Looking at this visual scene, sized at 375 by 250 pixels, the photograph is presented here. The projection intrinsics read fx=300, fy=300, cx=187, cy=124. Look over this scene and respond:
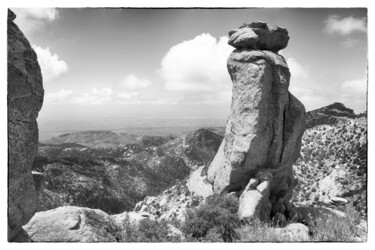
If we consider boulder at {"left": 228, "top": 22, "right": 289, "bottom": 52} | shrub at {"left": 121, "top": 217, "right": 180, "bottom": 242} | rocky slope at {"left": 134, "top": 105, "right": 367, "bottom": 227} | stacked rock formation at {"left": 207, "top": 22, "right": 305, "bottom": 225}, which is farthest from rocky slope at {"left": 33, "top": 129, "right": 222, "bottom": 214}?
boulder at {"left": 228, "top": 22, "right": 289, "bottom": 52}

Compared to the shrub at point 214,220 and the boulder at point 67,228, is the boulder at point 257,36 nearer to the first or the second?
the shrub at point 214,220

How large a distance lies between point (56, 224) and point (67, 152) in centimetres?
4669

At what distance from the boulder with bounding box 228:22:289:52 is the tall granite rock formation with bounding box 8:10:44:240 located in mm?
10387

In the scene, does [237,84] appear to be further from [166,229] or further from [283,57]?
[166,229]

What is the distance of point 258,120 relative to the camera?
49.2ft

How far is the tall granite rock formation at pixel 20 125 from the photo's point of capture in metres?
8.12

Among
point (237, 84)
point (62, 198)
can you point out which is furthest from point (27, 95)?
point (62, 198)

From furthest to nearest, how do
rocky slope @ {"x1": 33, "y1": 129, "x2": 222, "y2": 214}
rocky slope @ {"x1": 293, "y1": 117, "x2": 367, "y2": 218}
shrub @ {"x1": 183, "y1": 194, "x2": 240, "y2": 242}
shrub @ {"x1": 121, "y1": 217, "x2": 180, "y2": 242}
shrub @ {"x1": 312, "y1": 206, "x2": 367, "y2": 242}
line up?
rocky slope @ {"x1": 33, "y1": 129, "x2": 222, "y2": 214} < rocky slope @ {"x1": 293, "y1": 117, "x2": 367, "y2": 218} < shrub @ {"x1": 183, "y1": 194, "x2": 240, "y2": 242} < shrub @ {"x1": 121, "y1": 217, "x2": 180, "y2": 242} < shrub @ {"x1": 312, "y1": 206, "x2": 367, "y2": 242}

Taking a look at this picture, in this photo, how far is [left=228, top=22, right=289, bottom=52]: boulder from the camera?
15.5m

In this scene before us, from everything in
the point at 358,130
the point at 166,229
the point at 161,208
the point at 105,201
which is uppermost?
the point at 358,130

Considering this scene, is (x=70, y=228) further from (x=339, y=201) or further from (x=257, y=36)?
(x=339, y=201)

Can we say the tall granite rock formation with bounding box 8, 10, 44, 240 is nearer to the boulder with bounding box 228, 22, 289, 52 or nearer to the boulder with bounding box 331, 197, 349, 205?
the boulder with bounding box 228, 22, 289, 52

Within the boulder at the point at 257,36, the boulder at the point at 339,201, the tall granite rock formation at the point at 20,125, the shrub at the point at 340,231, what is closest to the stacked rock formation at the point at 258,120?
the boulder at the point at 257,36

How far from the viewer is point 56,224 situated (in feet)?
37.3
